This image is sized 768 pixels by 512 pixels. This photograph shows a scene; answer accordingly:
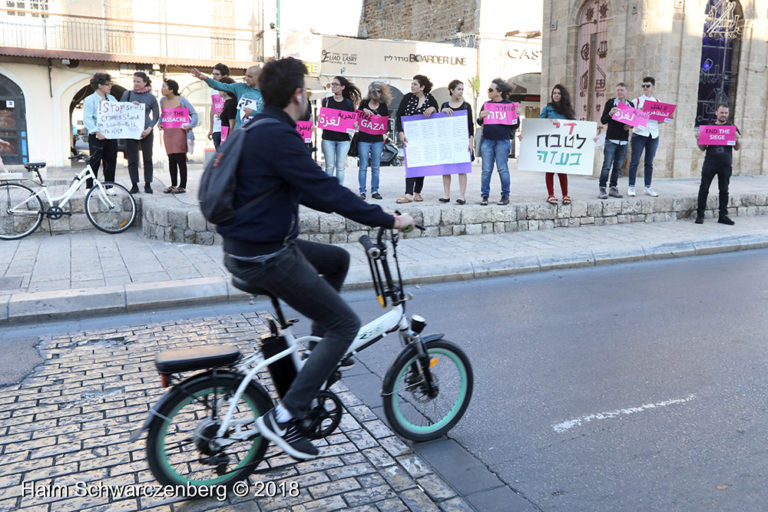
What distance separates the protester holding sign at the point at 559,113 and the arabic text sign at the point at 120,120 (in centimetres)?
654

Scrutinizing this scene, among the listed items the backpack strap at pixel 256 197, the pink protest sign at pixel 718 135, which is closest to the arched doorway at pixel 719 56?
the pink protest sign at pixel 718 135

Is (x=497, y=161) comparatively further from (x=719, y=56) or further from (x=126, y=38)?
(x=126, y=38)

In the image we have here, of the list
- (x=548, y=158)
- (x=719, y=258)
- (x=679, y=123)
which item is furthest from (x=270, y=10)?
(x=719, y=258)

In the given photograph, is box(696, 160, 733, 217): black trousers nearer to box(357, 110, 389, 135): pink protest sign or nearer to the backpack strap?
box(357, 110, 389, 135): pink protest sign

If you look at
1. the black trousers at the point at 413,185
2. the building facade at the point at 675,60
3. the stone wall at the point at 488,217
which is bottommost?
the stone wall at the point at 488,217

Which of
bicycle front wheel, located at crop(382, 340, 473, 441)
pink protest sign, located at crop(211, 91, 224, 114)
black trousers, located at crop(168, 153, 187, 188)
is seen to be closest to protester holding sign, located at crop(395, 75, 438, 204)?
pink protest sign, located at crop(211, 91, 224, 114)

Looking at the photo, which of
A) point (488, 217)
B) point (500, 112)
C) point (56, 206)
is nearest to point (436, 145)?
point (500, 112)

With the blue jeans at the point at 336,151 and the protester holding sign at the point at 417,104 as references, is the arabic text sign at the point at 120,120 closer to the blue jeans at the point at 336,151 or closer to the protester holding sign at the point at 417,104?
the blue jeans at the point at 336,151

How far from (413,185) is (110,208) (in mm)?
4660

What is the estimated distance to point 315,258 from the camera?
3455 millimetres

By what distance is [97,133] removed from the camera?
10352 millimetres

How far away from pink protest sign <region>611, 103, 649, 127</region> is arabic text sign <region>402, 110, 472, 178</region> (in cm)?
291

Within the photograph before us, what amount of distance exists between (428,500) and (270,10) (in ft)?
90.7

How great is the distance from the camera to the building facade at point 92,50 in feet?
82.4
